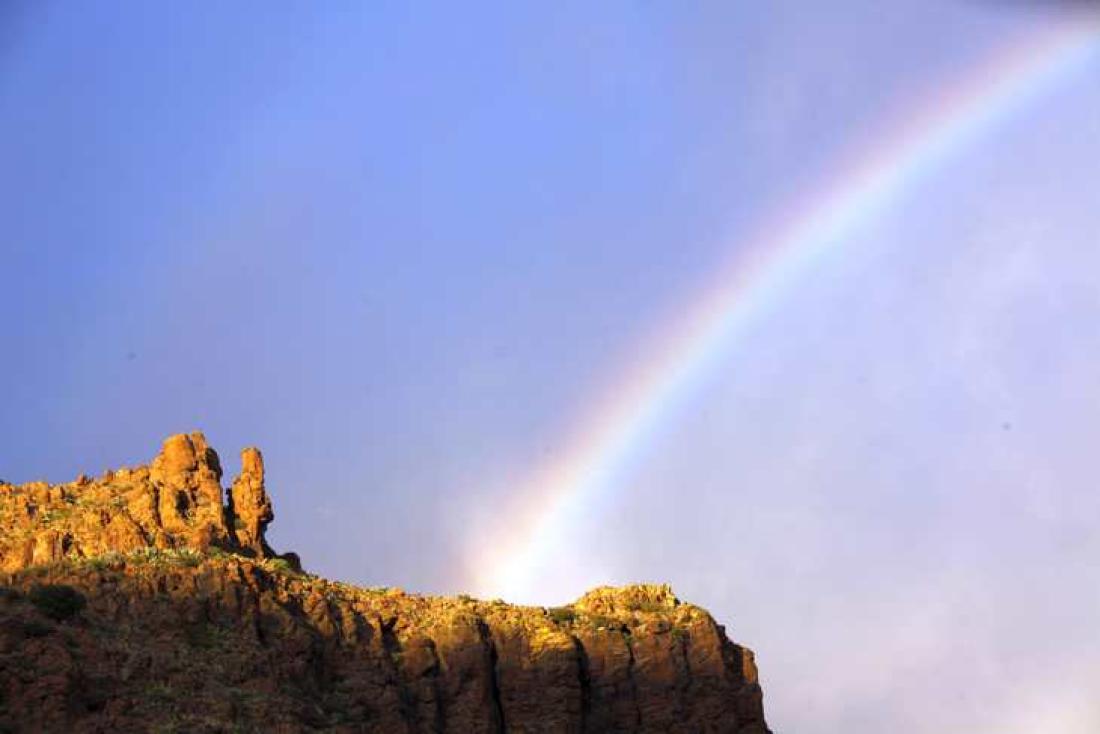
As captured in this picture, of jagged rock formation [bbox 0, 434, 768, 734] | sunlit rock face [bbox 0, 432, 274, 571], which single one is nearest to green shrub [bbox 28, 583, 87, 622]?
jagged rock formation [bbox 0, 434, 768, 734]

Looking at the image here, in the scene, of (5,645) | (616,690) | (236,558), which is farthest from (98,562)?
(616,690)

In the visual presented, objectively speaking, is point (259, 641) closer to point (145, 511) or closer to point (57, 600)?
point (57, 600)

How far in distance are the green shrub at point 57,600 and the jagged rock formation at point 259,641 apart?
0.11 metres

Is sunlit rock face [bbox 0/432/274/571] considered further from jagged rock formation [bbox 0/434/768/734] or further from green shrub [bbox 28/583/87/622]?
green shrub [bbox 28/583/87/622]

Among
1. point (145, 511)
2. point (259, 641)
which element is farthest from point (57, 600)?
point (145, 511)

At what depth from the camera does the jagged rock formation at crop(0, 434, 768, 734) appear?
2975 inches

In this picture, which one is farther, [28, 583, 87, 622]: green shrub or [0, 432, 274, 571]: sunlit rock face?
[0, 432, 274, 571]: sunlit rock face

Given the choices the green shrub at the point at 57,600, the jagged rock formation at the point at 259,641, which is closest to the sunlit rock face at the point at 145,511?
the jagged rock formation at the point at 259,641

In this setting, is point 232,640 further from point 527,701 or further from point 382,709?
point 527,701

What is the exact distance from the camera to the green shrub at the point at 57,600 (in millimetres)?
78062

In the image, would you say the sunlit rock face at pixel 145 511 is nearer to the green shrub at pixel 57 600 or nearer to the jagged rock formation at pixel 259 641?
the jagged rock formation at pixel 259 641

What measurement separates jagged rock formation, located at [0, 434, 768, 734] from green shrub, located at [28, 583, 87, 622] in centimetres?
11

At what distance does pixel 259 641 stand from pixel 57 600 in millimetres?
8689

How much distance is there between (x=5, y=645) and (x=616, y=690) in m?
35.5
